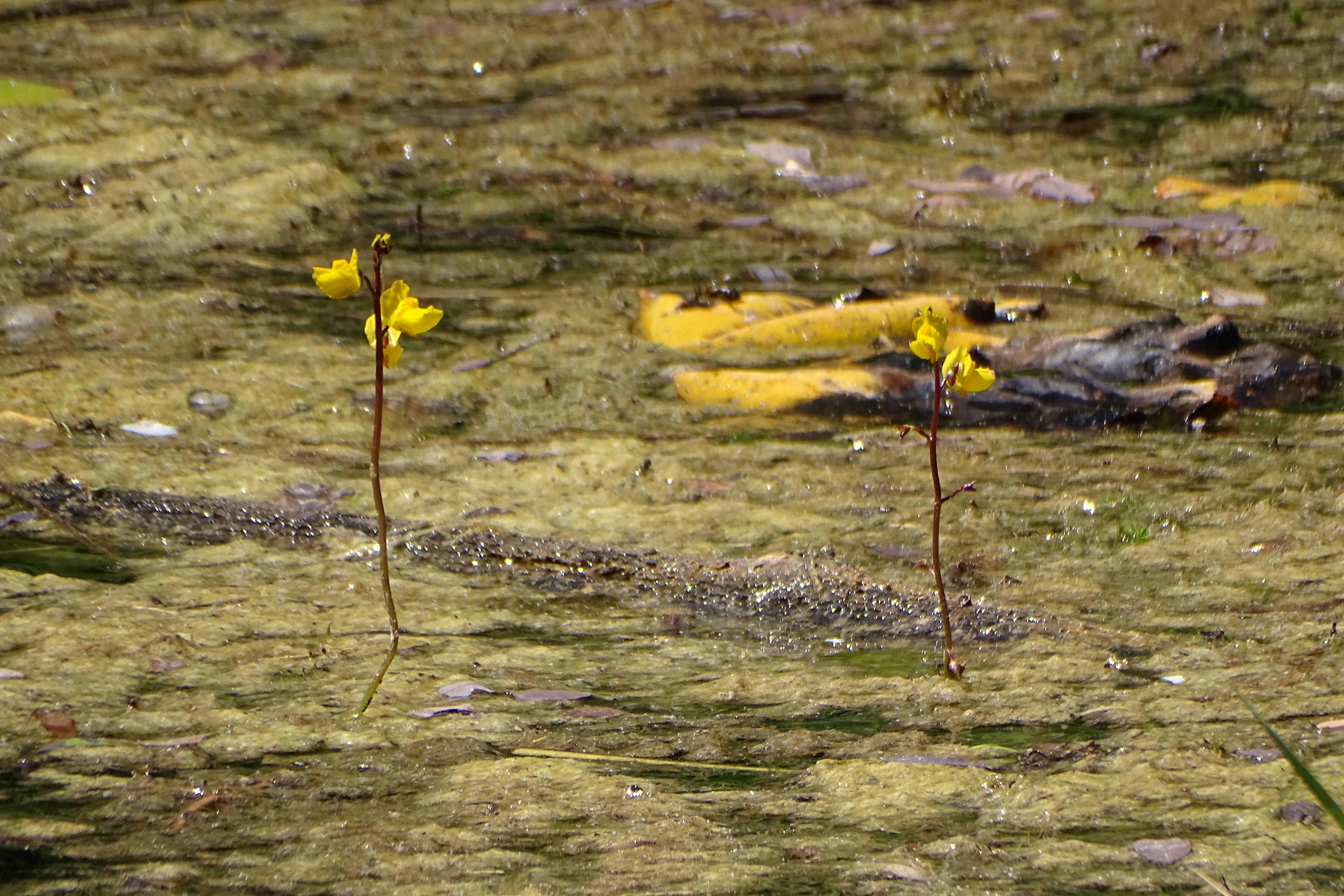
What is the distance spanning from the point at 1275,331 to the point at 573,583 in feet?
6.39

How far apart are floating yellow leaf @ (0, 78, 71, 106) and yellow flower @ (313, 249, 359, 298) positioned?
3451mm

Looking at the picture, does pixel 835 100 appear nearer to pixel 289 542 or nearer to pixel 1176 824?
pixel 289 542

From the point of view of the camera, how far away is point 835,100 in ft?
16.9

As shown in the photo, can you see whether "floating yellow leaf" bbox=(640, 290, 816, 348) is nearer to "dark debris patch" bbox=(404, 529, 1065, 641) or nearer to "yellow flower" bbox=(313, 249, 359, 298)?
"dark debris patch" bbox=(404, 529, 1065, 641)

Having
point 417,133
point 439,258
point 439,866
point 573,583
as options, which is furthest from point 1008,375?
point 417,133

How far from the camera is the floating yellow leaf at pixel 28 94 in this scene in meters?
4.77

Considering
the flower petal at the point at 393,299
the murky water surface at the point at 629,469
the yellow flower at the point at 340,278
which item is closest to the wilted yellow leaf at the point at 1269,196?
the murky water surface at the point at 629,469

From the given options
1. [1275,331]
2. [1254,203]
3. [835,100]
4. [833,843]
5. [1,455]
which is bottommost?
[833,843]

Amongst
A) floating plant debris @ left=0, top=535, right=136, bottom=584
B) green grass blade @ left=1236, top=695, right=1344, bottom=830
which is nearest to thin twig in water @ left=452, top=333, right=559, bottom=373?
floating plant debris @ left=0, top=535, right=136, bottom=584

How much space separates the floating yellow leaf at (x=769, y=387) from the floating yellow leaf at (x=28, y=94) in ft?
9.26

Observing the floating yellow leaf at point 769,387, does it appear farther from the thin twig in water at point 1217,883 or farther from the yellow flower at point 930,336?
the thin twig in water at point 1217,883

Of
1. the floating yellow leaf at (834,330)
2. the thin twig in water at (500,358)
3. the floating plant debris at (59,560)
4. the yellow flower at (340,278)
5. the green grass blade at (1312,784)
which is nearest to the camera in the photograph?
the green grass blade at (1312,784)

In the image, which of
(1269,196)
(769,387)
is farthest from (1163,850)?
(1269,196)

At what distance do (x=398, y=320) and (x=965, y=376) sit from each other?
788 mm
